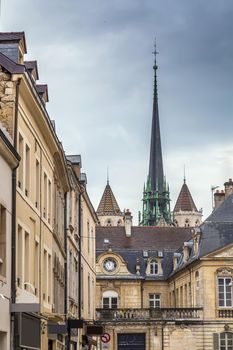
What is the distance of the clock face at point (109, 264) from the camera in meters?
77.9

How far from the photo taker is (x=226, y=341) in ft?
198

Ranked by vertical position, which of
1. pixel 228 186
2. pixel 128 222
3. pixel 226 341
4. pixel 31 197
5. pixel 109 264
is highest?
pixel 228 186

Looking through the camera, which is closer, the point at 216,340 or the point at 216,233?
the point at 216,340

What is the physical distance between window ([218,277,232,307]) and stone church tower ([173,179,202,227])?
7691 cm

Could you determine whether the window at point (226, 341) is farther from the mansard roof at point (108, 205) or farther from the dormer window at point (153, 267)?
the mansard roof at point (108, 205)

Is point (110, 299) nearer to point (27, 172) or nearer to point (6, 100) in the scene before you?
point (27, 172)

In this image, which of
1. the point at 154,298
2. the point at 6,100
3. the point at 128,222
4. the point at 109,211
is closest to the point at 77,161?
the point at 6,100

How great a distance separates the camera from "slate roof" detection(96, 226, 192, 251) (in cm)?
8788

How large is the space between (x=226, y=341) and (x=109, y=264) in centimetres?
1986

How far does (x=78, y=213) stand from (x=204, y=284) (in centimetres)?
2388

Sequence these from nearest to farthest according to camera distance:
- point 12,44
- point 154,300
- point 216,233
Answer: point 12,44 < point 216,233 < point 154,300

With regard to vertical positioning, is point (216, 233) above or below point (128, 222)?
below

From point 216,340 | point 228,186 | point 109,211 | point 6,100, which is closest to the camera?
point 6,100

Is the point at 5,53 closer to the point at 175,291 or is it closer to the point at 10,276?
the point at 10,276
